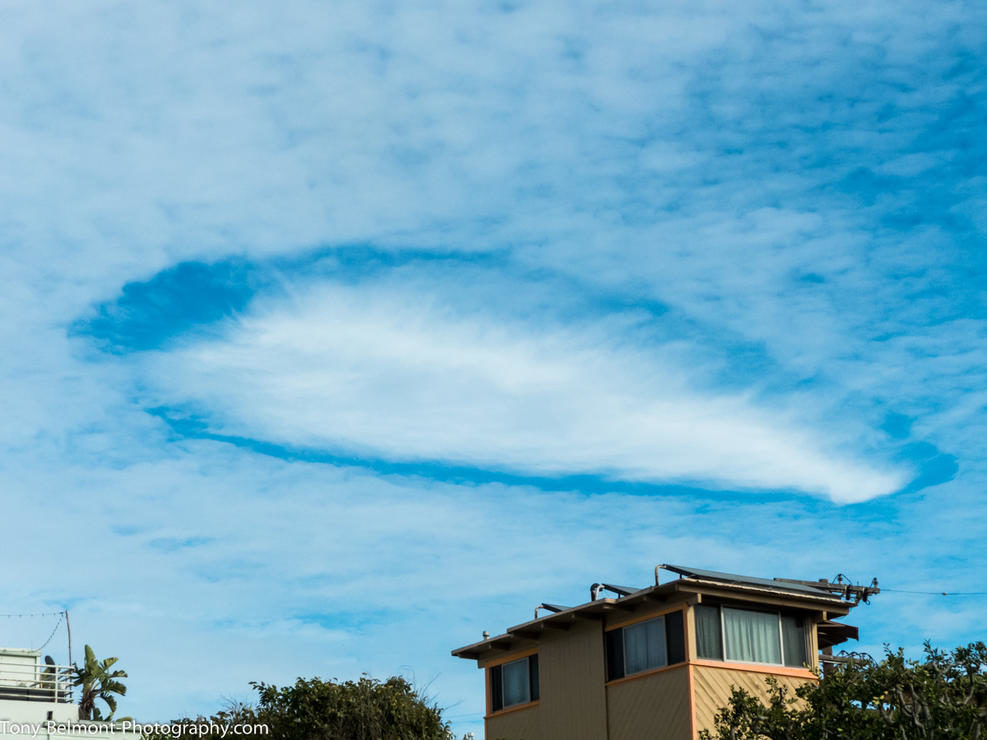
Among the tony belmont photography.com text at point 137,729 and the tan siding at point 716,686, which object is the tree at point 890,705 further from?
the tony belmont photography.com text at point 137,729

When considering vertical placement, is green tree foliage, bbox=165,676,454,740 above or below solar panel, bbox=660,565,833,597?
below

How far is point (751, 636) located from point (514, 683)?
26.8 feet

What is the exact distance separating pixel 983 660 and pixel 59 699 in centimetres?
3420

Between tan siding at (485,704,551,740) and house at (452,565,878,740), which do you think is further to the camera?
tan siding at (485,704,551,740)

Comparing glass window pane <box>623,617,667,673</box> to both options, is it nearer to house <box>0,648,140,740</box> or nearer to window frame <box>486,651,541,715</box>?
window frame <box>486,651,541,715</box>

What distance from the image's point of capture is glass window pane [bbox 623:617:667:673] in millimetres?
31750

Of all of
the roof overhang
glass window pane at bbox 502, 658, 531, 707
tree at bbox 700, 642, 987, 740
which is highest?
the roof overhang

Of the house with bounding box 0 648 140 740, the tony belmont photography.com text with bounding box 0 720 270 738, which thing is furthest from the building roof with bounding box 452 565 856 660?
the house with bounding box 0 648 140 740

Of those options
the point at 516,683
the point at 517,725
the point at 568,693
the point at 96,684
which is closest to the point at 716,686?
the point at 568,693

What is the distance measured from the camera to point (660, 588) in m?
31.2

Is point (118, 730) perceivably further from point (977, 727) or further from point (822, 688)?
point (977, 727)

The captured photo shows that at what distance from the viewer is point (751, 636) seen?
105ft

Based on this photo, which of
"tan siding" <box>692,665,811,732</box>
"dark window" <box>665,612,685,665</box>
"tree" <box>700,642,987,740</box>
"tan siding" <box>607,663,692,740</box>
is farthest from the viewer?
"dark window" <box>665,612,685,665</box>

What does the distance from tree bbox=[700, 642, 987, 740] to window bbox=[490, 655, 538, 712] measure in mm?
10368
